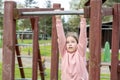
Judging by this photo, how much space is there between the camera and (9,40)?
4.30 m

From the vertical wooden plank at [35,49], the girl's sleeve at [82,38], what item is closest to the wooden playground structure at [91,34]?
the girl's sleeve at [82,38]

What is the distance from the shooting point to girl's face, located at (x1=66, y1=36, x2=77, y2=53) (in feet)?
15.0

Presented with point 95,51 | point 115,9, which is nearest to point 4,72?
point 95,51

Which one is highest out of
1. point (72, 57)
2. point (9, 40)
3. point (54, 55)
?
point (9, 40)

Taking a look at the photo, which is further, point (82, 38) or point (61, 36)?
point (61, 36)

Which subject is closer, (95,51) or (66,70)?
(95,51)

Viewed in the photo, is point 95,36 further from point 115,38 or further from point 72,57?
point 115,38

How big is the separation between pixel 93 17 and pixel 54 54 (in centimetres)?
302

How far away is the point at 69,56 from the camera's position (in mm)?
4582

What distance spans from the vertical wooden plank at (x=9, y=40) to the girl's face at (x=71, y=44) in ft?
2.28

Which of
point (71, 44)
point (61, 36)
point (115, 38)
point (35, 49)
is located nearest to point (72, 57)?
point (71, 44)

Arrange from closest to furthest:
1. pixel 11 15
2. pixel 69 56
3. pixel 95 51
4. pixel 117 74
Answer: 1. pixel 95 51
2. pixel 11 15
3. pixel 69 56
4. pixel 117 74

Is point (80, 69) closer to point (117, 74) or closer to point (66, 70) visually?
point (66, 70)

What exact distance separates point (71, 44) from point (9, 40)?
776 millimetres
